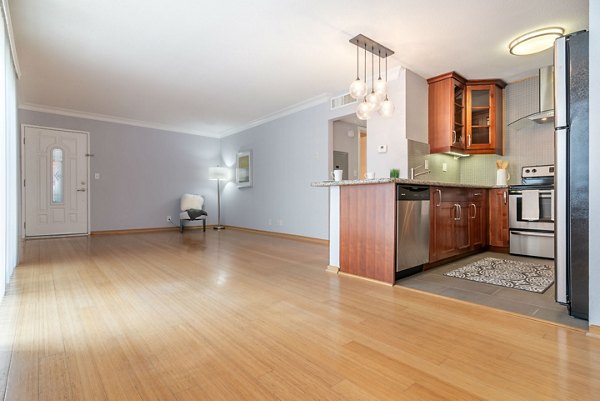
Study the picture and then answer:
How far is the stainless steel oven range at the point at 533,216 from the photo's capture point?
3.51 meters

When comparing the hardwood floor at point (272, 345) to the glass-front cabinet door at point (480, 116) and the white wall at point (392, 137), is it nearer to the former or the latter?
the white wall at point (392, 137)

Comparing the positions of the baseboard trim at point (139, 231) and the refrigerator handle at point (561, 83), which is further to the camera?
the baseboard trim at point (139, 231)

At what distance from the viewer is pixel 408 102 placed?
13.0 feet

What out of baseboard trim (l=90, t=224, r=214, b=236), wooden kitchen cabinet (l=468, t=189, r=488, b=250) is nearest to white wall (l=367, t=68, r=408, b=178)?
wooden kitchen cabinet (l=468, t=189, r=488, b=250)

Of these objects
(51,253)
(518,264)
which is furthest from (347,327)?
(51,253)

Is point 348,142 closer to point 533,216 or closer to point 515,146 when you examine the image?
point 515,146

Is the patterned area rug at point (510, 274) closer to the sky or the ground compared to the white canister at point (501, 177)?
closer to the ground

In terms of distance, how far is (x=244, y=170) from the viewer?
22.8ft

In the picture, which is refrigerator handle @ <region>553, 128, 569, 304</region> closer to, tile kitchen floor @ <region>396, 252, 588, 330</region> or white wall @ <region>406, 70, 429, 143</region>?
tile kitchen floor @ <region>396, 252, 588, 330</region>

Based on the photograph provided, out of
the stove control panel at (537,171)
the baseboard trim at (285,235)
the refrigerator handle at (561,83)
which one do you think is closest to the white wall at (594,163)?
the refrigerator handle at (561,83)

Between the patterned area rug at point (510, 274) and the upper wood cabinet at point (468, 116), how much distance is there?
5.56 feet

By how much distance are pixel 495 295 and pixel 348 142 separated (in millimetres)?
3832

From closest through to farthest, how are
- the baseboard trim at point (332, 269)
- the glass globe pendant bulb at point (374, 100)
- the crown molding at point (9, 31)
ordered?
the crown molding at point (9, 31) → the baseboard trim at point (332, 269) → the glass globe pendant bulb at point (374, 100)

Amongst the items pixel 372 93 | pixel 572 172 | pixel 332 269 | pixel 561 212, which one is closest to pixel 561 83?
pixel 572 172
